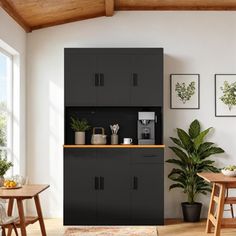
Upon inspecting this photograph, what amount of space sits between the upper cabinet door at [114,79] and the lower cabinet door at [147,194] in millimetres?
910

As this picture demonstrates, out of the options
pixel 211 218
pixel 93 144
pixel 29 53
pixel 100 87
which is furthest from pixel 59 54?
pixel 211 218

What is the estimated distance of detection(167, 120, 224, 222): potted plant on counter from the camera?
703 cm

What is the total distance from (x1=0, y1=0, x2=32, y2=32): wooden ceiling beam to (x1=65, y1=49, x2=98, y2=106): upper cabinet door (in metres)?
0.74

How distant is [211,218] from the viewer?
6246mm

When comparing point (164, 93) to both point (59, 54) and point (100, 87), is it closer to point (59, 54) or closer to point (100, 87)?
point (100, 87)

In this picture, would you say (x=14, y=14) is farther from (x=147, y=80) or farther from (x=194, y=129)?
(x=194, y=129)

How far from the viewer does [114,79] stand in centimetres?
695

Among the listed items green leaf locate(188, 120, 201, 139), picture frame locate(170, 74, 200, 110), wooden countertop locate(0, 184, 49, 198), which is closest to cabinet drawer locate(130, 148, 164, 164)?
green leaf locate(188, 120, 201, 139)

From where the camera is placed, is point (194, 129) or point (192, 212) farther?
point (194, 129)

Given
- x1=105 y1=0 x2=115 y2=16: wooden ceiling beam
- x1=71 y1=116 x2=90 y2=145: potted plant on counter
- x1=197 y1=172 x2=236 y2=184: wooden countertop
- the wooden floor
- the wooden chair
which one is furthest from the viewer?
x1=71 y1=116 x2=90 y2=145: potted plant on counter

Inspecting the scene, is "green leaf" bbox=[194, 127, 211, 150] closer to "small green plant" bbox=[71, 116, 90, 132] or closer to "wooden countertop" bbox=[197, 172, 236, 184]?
"wooden countertop" bbox=[197, 172, 236, 184]

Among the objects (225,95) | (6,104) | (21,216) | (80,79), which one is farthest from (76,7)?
(21,216)

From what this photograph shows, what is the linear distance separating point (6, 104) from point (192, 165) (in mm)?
2604

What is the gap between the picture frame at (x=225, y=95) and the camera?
7.28 meters
